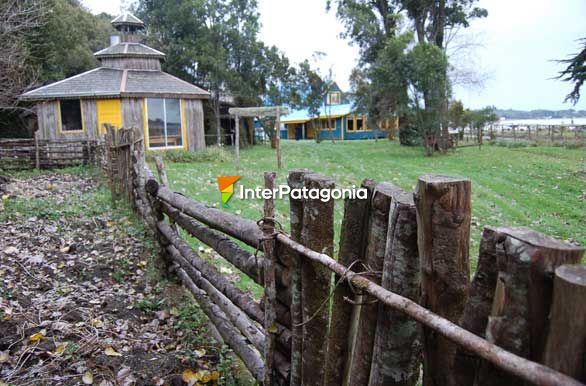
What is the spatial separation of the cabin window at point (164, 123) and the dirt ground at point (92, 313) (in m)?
13.8

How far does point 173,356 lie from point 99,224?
4.62 meters

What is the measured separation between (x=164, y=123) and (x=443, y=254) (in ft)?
69.8

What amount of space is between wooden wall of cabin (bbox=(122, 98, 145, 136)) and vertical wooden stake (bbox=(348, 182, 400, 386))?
20.0m

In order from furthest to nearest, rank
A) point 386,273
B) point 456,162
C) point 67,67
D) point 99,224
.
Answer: point 67,67
point 456,162
point 99,224
point 386,273

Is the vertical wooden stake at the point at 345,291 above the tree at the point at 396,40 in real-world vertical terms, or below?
below

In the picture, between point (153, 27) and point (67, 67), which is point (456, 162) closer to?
point (153, 27)

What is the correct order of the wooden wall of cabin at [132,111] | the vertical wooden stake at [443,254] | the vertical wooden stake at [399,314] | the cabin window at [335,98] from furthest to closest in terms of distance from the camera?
the cabin window at [335,98]
the wooden wall of cabin at [132,111]
the vertical wooden stake at [399,314]
the vertical wooden stake at [443,254]

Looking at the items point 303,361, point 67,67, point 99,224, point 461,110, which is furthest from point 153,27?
point 303,361

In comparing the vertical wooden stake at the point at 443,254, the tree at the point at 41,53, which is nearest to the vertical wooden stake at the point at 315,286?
the vertical wooden stake at the point at 443,254

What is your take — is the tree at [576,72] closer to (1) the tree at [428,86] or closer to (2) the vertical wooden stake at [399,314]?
(1) the tree at [428,86]

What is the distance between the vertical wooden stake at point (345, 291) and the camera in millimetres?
1995

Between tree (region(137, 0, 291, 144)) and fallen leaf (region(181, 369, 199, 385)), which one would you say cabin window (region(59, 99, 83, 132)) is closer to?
tree (region(137, 0, 291, 144))

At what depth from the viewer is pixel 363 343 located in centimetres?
189

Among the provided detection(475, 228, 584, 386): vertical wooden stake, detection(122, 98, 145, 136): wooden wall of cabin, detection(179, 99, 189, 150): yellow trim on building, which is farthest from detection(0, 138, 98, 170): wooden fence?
detection(475, 228, 584, 386): vertical wooden stake
